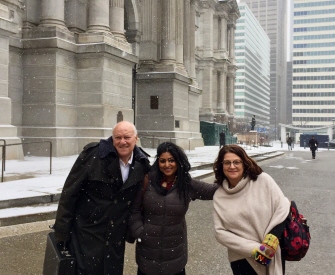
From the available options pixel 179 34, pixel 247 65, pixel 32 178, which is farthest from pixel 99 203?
pixel 247 65

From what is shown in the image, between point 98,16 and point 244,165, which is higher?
point 98,16

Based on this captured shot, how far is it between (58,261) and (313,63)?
170598 millimetres

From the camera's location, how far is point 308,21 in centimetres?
15900

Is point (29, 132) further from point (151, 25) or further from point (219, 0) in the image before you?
point (219, 0)

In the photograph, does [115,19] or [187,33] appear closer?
[115,19]

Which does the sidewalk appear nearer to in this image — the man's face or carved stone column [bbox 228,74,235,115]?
the man's face

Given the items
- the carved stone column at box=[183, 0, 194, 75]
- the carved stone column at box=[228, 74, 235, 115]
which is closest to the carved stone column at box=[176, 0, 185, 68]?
the carved stone column at box=[183, 0, 194, 75]

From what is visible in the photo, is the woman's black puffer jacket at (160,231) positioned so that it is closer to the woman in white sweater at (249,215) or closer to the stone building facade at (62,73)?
the woman in white sweater at (249,215)

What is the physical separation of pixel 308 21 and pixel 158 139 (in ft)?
501

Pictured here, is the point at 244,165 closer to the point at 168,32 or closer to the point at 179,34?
the point at 168,32

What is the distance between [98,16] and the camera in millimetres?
19062

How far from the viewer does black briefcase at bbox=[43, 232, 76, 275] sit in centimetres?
302

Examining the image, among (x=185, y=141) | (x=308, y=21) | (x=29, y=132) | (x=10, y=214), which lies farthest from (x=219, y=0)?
(x=308, y=21)

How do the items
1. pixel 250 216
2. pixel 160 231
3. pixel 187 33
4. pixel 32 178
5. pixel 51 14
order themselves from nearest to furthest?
1. pixel 250 216
2. pixel 160 231
3. pixel 32 178
4. pixel 51 14
5. pixel 187 33
